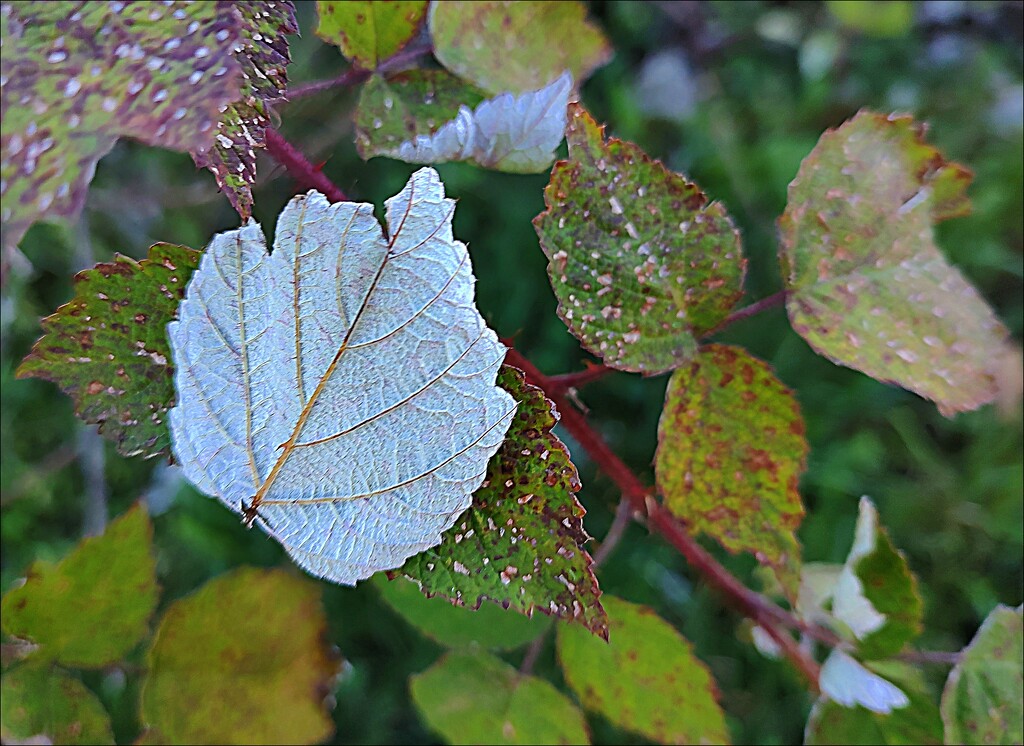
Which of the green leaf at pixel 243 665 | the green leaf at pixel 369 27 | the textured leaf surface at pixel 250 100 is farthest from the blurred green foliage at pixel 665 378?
the textured leaf surface at pixel 250 100

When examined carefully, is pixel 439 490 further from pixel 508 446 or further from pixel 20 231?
pixel 20 231

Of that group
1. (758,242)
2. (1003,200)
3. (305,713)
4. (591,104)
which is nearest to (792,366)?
(758,242)

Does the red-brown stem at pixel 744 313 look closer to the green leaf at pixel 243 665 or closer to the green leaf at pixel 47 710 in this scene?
the green leaf at pixel 243 665

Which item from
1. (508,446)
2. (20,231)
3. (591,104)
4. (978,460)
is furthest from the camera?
(591,104)

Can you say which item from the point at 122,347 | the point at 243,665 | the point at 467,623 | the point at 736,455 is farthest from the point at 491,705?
the point at 122,347

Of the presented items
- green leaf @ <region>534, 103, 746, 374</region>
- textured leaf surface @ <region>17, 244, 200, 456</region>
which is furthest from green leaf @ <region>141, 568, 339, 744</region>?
green leaf @ <region>534, 103, 746, 374</region>

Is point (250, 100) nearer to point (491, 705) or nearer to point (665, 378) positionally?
point (491, 705)

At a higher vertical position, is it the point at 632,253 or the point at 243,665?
the point at 632,253
